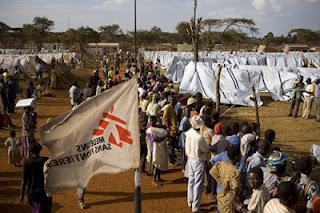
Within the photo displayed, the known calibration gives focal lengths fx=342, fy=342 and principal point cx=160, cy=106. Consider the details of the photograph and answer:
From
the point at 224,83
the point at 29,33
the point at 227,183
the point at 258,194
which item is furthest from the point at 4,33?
the point at 258,194

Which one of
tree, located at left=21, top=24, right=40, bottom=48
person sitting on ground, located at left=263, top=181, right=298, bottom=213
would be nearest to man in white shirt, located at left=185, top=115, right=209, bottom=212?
person sitting on ground, located at left=263, top=181, right=298, bottom=213

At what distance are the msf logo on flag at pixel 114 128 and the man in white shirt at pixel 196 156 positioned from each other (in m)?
2.24

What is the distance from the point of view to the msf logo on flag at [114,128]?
3883 millimetres

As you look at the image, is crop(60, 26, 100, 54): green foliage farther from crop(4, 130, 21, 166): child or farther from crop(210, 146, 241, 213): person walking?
crop(210, 146, 241, 213): person walking

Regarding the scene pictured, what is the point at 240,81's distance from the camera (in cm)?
1759

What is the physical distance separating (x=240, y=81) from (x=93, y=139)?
14.7 m

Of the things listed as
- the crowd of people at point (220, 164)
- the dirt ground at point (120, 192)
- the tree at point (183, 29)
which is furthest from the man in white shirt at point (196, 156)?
the tree at point (183, 29)

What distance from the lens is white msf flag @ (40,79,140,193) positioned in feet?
12.1

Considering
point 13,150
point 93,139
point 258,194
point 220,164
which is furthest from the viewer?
point 13,150

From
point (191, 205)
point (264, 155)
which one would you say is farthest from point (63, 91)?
point (264, 155)

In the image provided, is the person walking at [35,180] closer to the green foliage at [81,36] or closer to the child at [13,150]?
the child at [13,150]

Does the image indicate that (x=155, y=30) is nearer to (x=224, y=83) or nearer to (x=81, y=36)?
(x=81, y=36)

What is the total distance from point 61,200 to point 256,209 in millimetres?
4413

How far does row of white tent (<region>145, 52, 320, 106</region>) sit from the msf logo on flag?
13.5m
